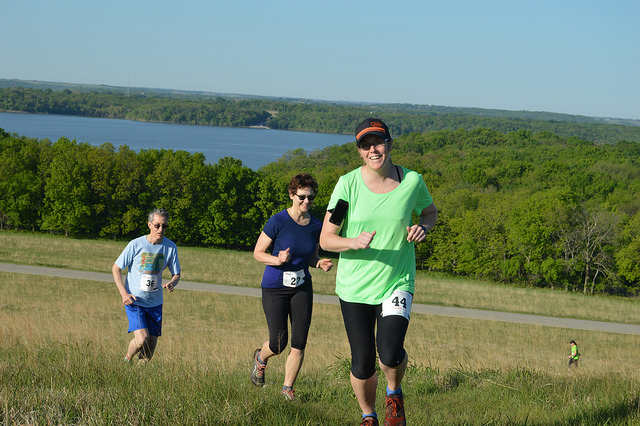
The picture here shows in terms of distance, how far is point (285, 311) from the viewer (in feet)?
18.8

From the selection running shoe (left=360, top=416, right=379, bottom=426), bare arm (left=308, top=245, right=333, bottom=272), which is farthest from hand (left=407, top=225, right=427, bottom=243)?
bare arm (left=308, top=245, right=333, bottom=272)

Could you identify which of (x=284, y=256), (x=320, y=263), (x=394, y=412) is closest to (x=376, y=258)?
(x=394, y=412)

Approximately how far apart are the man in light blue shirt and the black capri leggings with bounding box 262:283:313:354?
119cm

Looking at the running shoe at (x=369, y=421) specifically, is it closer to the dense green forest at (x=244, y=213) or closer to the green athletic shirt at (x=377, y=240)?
the green athletic shirt at (x=377, y=240)

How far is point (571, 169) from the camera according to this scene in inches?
3688

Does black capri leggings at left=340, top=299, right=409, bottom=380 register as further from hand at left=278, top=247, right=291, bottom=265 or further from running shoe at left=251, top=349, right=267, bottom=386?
running shoe at left=251, top=349, right=267, bottom=386

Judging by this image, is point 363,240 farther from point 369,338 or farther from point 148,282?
point 148,282

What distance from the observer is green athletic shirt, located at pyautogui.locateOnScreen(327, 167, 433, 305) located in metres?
3.91

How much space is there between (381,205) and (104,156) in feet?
196

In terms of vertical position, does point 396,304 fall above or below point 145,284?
above

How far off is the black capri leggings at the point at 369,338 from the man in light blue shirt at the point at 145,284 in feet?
8.98

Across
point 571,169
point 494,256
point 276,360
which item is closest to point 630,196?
point 571,169

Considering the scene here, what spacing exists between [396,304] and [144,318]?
3229mm

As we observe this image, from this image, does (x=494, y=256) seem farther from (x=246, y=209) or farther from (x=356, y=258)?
(x=356, y=258)
